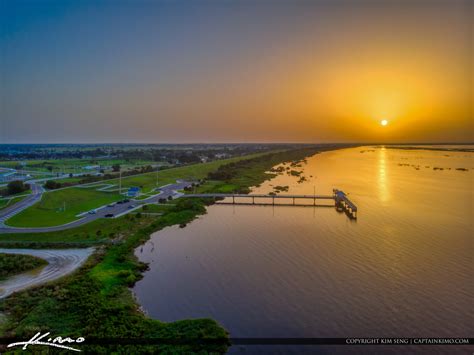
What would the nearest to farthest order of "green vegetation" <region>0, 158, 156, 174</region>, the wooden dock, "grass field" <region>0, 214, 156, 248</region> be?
"grass field" <region>0, 214, 156, 248</region> < the wooden dock < "green vegetation" <region>0, 158, 156, 174</region>

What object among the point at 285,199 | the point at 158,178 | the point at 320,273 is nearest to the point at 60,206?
the point at 158,178

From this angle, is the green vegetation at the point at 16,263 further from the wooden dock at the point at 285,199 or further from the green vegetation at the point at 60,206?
the wooden dock at the point at 285,199

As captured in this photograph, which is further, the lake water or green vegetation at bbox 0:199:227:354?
the lake water

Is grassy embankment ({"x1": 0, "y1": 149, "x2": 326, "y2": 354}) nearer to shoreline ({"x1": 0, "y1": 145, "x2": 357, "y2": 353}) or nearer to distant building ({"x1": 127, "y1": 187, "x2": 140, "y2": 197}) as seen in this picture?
shoreline ({"x1": 0, "y1": 145, "x2": 357, "y2": 353})

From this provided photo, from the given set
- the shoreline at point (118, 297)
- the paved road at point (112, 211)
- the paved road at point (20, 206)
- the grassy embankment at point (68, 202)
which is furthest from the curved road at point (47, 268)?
the paved road at point (20, 206)

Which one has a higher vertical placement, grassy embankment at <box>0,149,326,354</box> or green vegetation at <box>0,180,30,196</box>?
green vegetation at <box>0,180,30,196</box>

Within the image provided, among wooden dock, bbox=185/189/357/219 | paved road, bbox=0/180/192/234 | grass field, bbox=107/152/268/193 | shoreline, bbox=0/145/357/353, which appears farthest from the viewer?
grass field, bbox=107/152/268/193

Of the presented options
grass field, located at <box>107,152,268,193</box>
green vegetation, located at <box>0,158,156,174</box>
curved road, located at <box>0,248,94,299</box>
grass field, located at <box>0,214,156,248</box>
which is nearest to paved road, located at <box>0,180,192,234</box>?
grass field, located at <box>0,214,156,248</box>

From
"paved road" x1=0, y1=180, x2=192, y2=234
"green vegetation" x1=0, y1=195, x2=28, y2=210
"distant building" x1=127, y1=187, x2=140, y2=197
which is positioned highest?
"distant building" x1=127, y1=187, x2=140, y2=197
